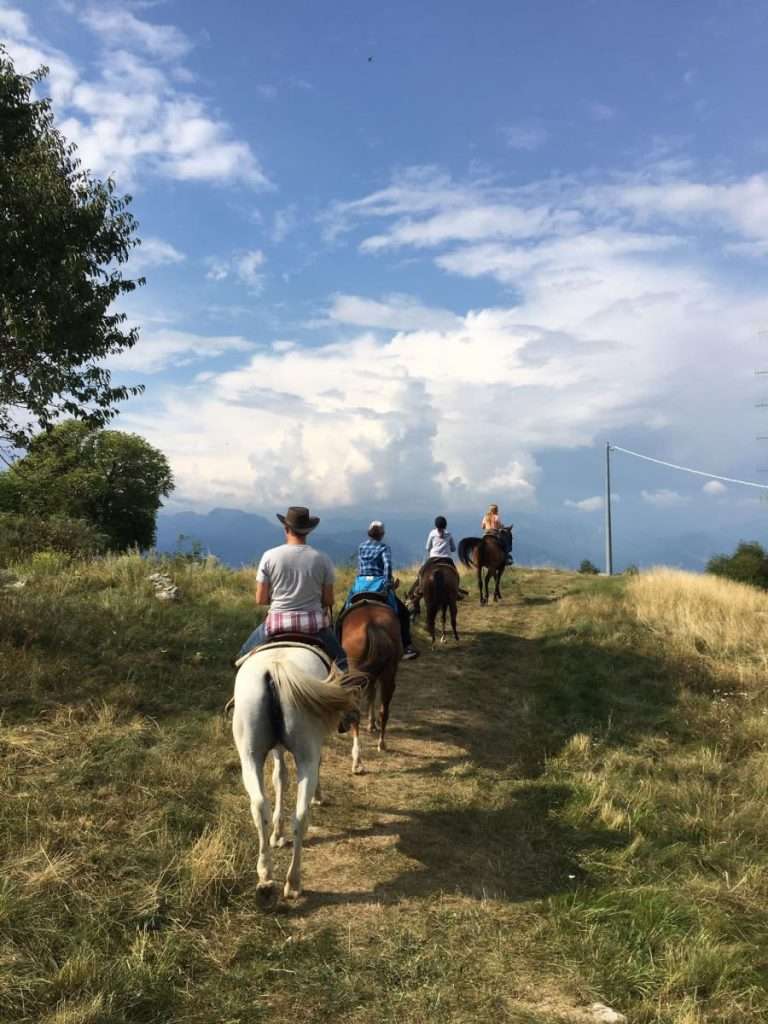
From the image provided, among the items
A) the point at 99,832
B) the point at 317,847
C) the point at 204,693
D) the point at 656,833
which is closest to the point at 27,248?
the point at 204,693

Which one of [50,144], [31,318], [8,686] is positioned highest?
[50,144]

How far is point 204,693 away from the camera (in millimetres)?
9086

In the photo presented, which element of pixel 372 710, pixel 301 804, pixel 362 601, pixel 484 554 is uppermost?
pixel 484 554

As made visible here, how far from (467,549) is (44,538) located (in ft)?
38.6

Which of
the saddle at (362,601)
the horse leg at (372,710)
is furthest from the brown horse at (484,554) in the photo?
the horse leg at (372,710)

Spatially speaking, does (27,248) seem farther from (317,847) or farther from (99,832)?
(317,847)

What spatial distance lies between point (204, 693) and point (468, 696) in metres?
4.31

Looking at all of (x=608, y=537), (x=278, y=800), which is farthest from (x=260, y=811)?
(x=608, y=537)

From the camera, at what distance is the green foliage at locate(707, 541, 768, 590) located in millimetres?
38031

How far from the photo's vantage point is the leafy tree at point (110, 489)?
33125 millimetres

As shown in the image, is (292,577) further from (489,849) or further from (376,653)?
(489,849)

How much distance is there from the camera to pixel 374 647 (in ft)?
26.2

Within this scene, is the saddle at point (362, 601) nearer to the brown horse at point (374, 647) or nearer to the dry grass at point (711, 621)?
the brown horse at point (374, 647)

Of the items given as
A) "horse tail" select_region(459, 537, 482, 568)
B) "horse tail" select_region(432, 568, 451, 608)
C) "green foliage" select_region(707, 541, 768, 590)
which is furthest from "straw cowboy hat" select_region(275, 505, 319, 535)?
"green foliage" select_region(707, 541, 768, 590)
